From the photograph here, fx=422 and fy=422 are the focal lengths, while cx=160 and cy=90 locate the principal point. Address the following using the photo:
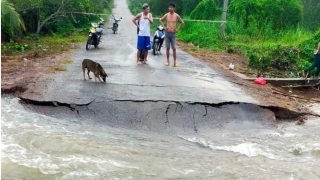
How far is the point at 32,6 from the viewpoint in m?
16.8

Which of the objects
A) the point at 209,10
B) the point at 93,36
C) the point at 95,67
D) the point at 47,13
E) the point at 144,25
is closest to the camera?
the point at 95,67

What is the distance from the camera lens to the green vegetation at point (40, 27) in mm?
13578

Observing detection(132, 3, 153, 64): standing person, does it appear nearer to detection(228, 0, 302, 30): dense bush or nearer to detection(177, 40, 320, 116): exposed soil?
detection(177, 40, 320, 116): exposed soil

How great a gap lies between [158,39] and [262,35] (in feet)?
25.8

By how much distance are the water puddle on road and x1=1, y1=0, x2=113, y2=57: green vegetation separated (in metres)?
5.85

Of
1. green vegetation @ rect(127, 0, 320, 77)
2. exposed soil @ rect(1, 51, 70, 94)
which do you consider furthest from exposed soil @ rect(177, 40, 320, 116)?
exposed soil @ rect(1, 51, 70, 94)

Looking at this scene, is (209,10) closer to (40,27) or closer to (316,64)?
(40,27)

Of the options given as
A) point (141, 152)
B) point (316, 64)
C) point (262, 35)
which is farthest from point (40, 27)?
point (141, 152)

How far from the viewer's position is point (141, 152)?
5.89 metres

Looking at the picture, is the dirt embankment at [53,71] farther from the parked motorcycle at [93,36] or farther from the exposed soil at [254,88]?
the parked motorcycle at [93,36]

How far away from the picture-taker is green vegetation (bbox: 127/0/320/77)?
13258 mm

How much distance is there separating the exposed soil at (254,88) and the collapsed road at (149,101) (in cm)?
31

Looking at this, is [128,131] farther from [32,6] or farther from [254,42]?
[254,42]

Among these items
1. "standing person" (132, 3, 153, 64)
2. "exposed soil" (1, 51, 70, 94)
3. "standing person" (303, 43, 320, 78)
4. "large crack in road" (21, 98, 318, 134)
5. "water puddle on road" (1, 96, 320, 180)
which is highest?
"standing person" (132, 3, 153, 64)
